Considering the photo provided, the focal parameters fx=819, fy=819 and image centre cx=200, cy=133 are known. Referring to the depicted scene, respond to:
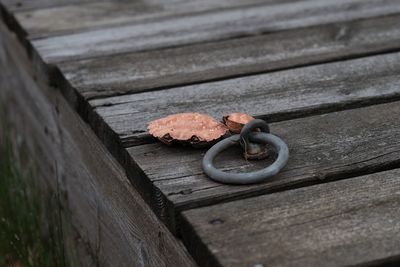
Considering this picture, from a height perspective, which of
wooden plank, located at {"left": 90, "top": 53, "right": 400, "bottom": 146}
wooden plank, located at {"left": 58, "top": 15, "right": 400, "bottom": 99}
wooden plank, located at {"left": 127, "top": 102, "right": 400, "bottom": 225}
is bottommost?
wooden plank, located at {"left": 58, "top": 15, "right": 400, "bottom": 99}

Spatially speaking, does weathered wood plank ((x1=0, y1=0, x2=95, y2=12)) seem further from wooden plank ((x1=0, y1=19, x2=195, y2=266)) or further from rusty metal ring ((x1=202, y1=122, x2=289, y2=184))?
rusty metal ring ((x1=202, y1=122, x2=289, y2=184))

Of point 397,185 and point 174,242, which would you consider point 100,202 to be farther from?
point 397,185

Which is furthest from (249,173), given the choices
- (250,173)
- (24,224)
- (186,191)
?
(24,224)

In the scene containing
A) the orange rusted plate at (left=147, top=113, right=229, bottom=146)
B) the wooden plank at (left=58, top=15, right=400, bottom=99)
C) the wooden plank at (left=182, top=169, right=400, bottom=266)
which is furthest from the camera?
the wooden plank at (left=58, top=15, right=400, bottom=99)

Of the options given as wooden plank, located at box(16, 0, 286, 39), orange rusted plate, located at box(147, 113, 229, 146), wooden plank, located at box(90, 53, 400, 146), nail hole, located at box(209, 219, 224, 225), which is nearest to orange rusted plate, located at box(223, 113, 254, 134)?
orange rusted plate, located at box(147, 113, 229, 146)

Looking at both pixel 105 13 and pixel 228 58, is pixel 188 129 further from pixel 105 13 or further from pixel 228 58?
pixel 105 13

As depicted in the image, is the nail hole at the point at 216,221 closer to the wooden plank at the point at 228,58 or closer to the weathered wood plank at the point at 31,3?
the wooden plank at the point at 228,58

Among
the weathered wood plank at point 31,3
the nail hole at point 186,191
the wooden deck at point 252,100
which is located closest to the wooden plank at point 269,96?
the wooden deck at point 252,100
